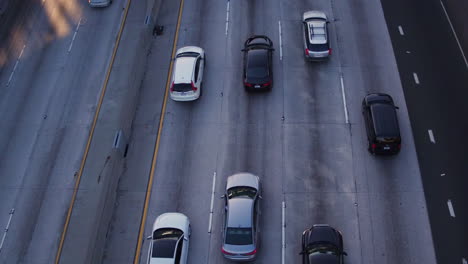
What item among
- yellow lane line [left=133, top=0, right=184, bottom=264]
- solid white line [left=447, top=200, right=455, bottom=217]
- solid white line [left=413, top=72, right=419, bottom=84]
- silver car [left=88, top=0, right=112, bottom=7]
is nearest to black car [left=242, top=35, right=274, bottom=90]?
yellow lane line [left=133, top=0, right=184, bottom=264]

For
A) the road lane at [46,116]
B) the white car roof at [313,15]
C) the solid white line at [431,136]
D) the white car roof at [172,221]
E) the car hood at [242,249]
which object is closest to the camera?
the car hood at [242,249]

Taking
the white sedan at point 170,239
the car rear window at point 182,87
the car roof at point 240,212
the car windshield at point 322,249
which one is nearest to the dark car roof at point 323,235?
the car windshield at point 322,249

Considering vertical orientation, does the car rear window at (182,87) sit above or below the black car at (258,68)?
below

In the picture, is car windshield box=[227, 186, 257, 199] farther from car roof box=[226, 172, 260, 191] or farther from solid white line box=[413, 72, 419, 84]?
solid white line box=[413, 72, 419, 84]

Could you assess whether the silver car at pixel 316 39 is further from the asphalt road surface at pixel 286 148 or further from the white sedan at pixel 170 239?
the white sedan at pixel 170 239

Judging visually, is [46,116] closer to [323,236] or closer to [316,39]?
[316,39]

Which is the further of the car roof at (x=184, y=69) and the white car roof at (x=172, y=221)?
the car roof at (x=184, y=69)
